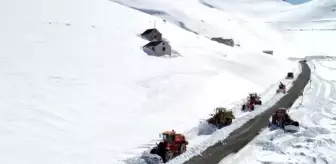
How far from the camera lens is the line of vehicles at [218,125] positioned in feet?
63.9

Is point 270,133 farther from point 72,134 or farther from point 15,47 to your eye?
point 15,47

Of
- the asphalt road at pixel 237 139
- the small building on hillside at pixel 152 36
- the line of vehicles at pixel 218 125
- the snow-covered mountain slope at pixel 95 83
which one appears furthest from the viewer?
the small building on hillside at pixel 152 36

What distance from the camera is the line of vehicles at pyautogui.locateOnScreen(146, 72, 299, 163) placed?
1947 centimetres

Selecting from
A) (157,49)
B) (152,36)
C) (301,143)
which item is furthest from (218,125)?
(152,36)

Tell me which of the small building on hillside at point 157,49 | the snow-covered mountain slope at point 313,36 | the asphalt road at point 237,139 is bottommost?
the asphalt road at point 237,139

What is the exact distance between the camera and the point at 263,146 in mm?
21859

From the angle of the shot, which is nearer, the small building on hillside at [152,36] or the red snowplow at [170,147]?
the red snowplow at [170,147]

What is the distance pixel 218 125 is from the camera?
2583 cm

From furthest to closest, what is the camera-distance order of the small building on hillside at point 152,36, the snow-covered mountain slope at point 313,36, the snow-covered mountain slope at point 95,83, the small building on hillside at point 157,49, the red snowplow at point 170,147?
the snow-covered mountain slope at point 313,36
the small building on hillside at point 152,36
the small building on hillside at point 157,49
the snow-covered mountain slope at point 95,83
the red snowplow at point 170,147

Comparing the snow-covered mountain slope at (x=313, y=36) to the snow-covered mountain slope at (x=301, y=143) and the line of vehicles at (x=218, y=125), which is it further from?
the line of vehicles at (x=218, y=125)

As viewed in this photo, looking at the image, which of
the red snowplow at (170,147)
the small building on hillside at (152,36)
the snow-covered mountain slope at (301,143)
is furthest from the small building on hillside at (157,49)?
the red snowplow at (170,147)

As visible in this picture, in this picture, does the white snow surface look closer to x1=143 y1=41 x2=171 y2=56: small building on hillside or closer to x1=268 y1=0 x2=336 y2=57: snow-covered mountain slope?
x1=143 y1=41 x2=171 y2=56: small building on hillside

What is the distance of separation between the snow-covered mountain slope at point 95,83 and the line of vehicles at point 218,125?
1.62m

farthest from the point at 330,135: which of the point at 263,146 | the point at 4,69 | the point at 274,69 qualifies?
the point at 274,69
